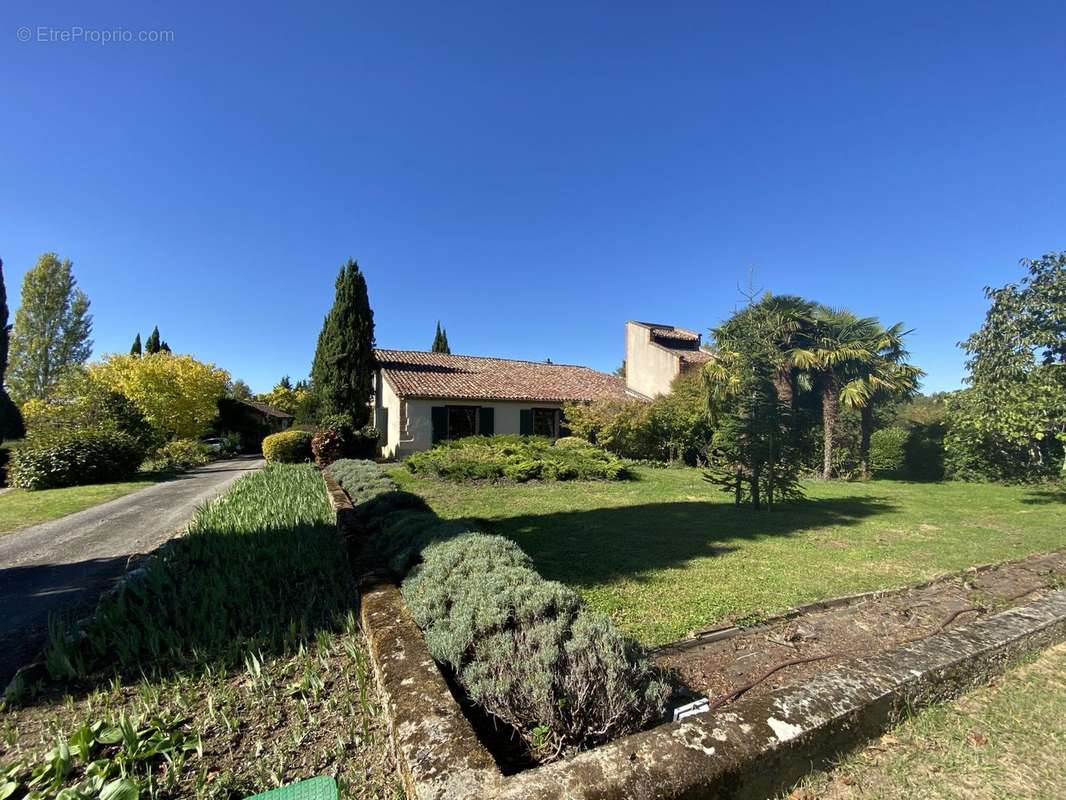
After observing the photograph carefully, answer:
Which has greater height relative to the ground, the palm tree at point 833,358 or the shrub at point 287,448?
the palm tree at point 833,358

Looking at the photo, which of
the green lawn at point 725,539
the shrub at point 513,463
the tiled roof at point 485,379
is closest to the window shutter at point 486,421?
the tiled roof at point 485,379

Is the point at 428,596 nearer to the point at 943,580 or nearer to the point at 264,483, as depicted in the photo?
the point at 943,580

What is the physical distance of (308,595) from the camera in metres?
3.99

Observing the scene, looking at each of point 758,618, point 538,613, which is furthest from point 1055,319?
point 538,613

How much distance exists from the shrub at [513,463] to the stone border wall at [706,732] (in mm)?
9856

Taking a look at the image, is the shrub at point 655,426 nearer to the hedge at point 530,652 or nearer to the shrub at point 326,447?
the shrub at point 326,447

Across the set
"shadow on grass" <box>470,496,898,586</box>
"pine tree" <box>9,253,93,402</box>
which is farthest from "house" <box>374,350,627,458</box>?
"pine tree" <box>9,253,93,402</box>

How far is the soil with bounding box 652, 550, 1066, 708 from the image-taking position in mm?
3045

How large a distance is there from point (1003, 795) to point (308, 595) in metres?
4.55

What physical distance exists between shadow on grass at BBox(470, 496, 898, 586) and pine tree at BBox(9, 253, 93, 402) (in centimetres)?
3798

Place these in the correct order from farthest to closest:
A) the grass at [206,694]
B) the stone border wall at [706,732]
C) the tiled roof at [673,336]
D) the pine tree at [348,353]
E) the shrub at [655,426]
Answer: the tiled roof at [673,336] < the pine tree at [348,353] < the shrub at [655,426] < the grass at [206,694] < the stone border wall at [706,732]

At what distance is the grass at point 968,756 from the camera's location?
78.7 inches

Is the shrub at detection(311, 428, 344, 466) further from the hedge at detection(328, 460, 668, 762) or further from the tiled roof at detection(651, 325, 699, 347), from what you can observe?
the tiled roof at detection(651, 325, 699, 347)

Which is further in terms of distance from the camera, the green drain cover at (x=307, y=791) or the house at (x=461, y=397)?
the house at (x=461, y=397)
